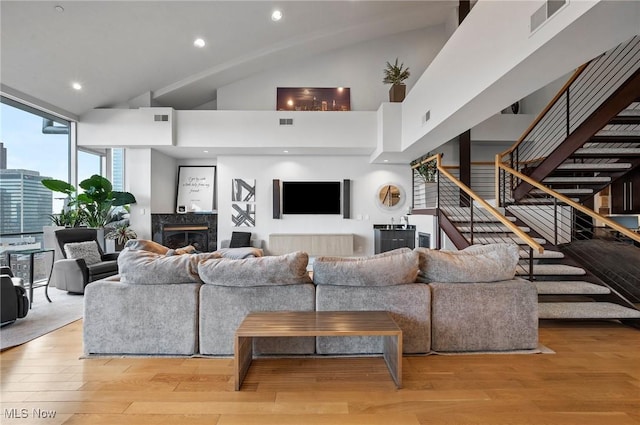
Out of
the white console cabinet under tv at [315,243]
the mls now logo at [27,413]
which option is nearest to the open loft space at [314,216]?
the mls now logo at [27,413]

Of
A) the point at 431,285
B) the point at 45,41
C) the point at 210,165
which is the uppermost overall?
the point at 45,41

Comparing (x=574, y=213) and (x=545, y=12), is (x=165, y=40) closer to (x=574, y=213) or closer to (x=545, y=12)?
(x=545, y=12)

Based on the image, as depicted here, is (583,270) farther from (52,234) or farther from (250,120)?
(52,234)

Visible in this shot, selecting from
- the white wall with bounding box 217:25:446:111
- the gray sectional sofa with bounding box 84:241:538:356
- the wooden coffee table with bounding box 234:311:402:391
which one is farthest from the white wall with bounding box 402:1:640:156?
the white wall with bounding box 217:25:446:111

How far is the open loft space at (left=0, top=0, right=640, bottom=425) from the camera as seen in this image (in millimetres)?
1995

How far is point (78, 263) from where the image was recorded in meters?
4.24

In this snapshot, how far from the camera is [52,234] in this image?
4.88m

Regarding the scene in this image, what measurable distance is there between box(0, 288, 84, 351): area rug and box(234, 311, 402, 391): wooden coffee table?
223cm

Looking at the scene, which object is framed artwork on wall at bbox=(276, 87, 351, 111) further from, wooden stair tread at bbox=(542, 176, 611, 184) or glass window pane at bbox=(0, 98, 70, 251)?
glass window pane at bbox=(0, 98, 70, 251)

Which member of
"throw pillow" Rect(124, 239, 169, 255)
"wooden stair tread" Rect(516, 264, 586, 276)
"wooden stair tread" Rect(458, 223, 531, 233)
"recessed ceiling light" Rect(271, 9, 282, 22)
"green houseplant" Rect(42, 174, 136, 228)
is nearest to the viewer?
"throw pillow" Rect(124, 239, 169, 255)

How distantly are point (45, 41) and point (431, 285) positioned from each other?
19.4 ft

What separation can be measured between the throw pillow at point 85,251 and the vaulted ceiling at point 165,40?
8.48 feet

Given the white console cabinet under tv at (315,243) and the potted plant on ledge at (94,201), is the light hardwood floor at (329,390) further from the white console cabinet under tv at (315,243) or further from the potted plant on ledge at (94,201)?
the white console cabinet under tv at (315,243)

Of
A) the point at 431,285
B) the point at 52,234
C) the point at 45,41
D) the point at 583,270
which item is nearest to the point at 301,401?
the point at 431,285
